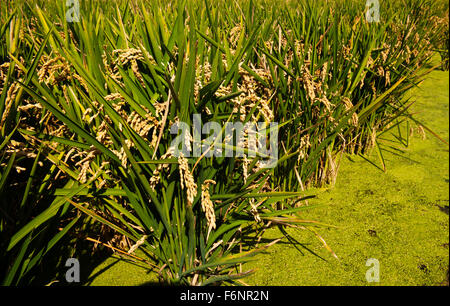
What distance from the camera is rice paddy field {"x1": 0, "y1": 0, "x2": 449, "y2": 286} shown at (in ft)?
2.91

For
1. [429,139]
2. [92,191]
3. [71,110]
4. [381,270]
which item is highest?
[71,110]

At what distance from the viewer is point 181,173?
774 mm

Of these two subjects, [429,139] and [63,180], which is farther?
[429,139]

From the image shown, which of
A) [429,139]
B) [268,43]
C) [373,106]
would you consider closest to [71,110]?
[268,43]

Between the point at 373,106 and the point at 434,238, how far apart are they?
0.57 m

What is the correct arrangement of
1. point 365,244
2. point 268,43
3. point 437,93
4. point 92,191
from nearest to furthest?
1. point 92,191
2. point 365,244
3. point 268,43
4. point 437,93

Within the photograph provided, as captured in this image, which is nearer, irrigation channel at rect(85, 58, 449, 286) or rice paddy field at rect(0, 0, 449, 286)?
rice paddy field at rect(0, 0, 449, 286)

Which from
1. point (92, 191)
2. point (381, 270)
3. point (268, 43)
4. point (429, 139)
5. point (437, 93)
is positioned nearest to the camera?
point (92, 191)

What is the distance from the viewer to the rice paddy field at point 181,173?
34.9 inches

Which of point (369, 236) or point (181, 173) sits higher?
point (181, 173)

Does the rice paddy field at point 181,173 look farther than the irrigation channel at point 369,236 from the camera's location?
No

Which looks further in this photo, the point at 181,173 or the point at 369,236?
the point at 369,236

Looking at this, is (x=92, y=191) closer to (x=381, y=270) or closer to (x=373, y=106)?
(x=381, y=270)

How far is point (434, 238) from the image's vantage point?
49.5 inches
